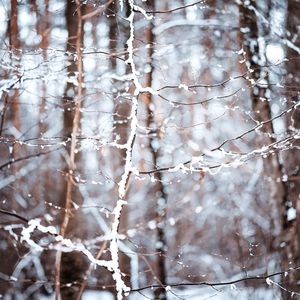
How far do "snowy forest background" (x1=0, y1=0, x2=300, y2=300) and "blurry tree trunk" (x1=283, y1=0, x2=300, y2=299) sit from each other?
0.05ft

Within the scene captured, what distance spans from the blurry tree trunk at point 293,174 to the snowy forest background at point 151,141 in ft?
0.05

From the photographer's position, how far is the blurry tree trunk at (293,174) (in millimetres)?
4137

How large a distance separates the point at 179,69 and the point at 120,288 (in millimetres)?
3467

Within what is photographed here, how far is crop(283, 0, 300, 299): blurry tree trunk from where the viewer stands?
4137 millimetres

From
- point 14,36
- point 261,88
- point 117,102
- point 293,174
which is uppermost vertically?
Answer: point 14,36

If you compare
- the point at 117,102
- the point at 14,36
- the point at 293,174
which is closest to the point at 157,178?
the point at 293,174

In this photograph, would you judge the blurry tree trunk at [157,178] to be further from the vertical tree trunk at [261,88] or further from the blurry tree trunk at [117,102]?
the vertical tree trunk at [261,88]

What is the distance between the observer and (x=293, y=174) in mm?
4641

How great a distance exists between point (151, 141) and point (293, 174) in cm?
161

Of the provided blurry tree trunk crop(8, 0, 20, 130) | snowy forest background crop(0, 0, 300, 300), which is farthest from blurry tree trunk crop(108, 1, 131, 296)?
blurry tree trunk crop(8, 0, 20, 130)

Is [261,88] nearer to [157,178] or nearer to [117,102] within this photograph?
[157,178]

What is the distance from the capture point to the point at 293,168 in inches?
184

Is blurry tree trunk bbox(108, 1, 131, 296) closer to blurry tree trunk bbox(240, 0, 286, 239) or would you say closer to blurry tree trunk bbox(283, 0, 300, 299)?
blurry tree trunk bbox(240, 0, 286, 239)

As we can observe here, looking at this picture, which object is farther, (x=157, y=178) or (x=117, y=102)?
(x=157, y=178)
